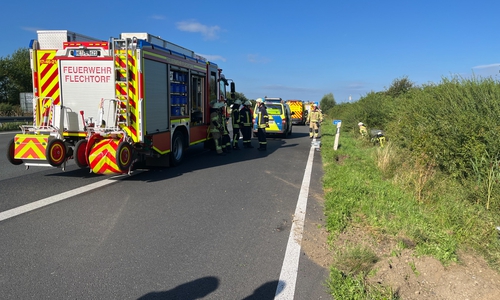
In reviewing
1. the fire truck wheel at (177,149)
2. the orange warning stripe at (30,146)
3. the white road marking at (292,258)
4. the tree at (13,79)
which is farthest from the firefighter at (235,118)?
the tree at (13,79)

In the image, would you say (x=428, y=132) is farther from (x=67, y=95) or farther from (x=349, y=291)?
(x=67, y=95)

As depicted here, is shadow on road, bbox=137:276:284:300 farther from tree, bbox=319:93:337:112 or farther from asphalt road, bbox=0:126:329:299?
tree, bbox=319:93:337:112

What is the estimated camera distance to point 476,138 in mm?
6520

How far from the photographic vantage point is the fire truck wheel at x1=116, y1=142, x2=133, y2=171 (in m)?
7.21

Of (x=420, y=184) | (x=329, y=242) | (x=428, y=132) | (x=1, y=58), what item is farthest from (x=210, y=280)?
(x=1, y=58)

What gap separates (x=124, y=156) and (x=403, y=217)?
5233mm

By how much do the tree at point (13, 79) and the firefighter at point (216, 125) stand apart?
4212 centimetres

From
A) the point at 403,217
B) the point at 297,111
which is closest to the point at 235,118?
the point at 403,217

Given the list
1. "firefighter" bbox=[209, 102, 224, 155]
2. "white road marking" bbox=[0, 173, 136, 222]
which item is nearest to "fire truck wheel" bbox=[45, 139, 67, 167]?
"white road marking" bbox=[0, 173, 136, 222]

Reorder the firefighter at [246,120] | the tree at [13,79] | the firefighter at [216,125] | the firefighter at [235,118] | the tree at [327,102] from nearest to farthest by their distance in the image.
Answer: the firefighter at [216,125], the firefighter at [235,118], the firefighter at [246,120], the tree at [13,79], the tree at [327,102]

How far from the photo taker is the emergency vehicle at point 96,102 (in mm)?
7422

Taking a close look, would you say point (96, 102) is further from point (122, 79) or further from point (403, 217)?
point (403, 217)

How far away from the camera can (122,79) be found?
308 inches

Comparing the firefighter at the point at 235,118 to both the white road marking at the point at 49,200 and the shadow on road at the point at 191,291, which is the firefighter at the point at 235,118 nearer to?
the white road marking at the point at 49,200
